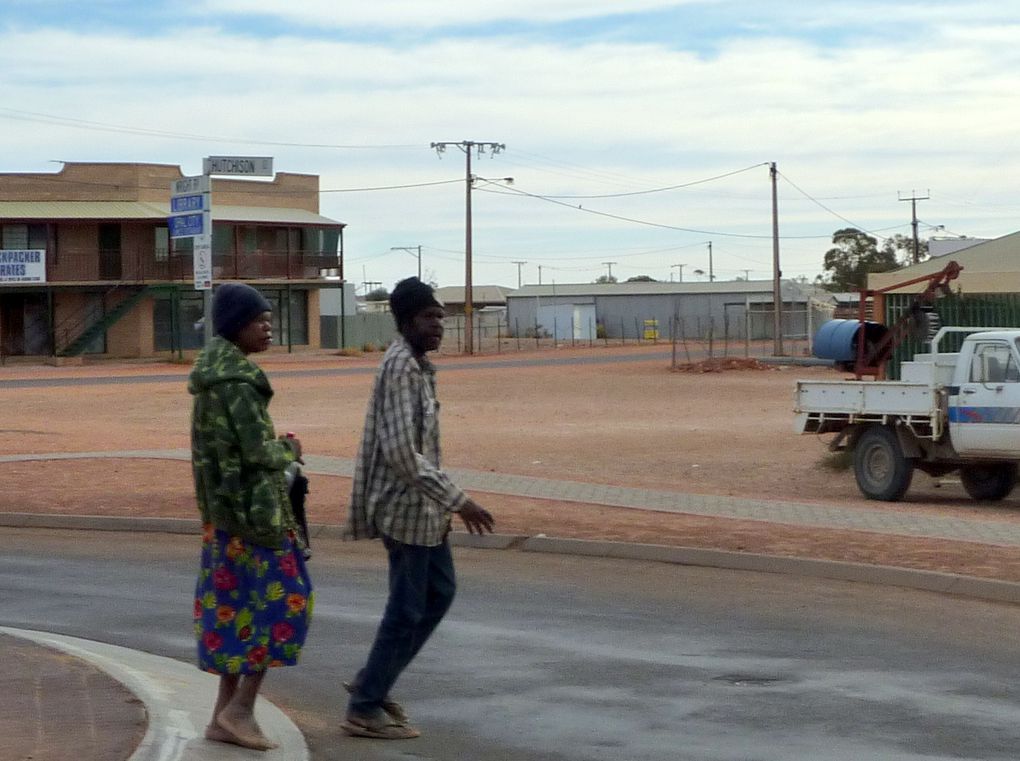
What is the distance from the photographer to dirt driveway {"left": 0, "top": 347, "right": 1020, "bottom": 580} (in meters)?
13.7

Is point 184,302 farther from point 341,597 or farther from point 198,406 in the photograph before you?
point 198,406

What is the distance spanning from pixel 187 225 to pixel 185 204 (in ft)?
0.65

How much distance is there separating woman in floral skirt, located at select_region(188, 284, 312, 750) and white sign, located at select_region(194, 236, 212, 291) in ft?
26.1

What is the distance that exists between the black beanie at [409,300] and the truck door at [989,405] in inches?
454

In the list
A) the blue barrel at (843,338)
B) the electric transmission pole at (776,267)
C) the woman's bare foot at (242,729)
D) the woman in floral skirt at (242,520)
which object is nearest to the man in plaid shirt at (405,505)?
the woman in floral skirt at (242,520)

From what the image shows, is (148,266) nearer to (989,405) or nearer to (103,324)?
(103,324)

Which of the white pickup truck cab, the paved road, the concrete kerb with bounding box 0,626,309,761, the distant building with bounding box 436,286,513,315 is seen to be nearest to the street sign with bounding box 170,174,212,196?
the paved road

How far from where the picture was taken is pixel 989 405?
16766mm

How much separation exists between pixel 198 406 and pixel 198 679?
2175 millimetres

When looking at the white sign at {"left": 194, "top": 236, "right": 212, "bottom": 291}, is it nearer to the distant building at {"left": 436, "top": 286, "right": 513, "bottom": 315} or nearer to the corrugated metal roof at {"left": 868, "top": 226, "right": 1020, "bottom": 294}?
the corrugated metal roof at {"left": 868, "top": 226, "right": 1020, "bottom": 294}

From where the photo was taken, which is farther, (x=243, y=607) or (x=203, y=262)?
(x=203, y=262)

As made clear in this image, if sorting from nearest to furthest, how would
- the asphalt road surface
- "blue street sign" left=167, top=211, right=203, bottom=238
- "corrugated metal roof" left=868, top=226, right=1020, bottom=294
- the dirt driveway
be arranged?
the asphalt road surface → the dirt driveway → "blue street sign" left=167, top=211, right=203, bottom=238 → "corrugated metal roof" left=868, top=226, right=1020, bottom=294

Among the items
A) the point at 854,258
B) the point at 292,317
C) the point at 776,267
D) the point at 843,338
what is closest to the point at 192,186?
the point at 843,338

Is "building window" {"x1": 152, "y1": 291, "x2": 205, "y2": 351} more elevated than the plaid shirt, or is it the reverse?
"building window" {"x1": 152, "y1": 291, "x2": 205, "y2": 351}
